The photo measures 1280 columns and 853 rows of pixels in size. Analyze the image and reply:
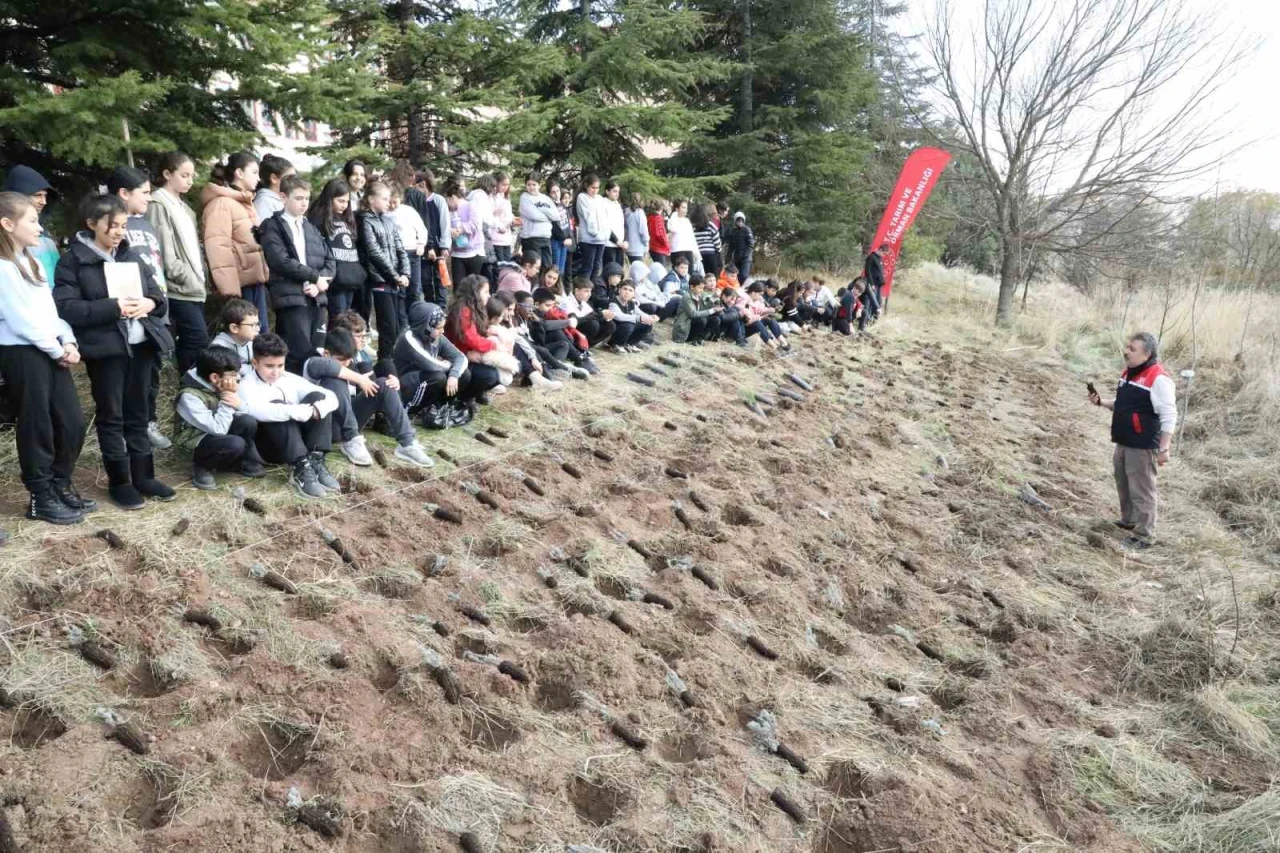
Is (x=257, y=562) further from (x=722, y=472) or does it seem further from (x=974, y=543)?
(x=974, y=543)

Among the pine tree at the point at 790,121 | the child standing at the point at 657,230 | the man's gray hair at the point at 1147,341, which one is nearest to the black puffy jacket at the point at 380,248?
the child standing at the point at 657,230

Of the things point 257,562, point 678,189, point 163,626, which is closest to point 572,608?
point 257,562

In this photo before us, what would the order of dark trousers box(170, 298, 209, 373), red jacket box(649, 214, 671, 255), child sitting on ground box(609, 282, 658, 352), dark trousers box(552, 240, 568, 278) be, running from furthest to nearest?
red jacket box(649, 214, 671, 255) < dark trousers box(552, 240, 568, 278) < child sitting on ground box(609, 282, 658, 352) < dark trousers box(170, 298, 209, 373)

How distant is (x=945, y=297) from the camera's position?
2031 centimetres

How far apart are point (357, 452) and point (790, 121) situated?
14983 mm

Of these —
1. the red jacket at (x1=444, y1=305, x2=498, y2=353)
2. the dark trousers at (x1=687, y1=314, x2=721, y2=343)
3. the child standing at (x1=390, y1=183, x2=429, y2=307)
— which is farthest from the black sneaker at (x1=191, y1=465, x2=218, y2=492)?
the dark trousers at (x1=687, y1=314, x2=721, y2=343)

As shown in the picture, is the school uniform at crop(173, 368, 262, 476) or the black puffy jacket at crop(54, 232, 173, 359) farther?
the school uniform at crop(173, 368, 262, 476)

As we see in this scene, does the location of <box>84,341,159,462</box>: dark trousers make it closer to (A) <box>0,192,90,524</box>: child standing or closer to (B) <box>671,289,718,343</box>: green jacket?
(A) <box>0,192,90,524</box>: child standing

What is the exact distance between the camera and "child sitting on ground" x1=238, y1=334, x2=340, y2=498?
4.52 m

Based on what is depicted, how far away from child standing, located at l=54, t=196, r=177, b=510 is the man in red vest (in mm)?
6633

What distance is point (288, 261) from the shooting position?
511 centimetres

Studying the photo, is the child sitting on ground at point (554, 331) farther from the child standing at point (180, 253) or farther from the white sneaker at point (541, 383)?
the child standing at point (180, 253)

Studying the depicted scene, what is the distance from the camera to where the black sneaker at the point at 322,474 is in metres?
4.64

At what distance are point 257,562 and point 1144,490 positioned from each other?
20.6 ft
